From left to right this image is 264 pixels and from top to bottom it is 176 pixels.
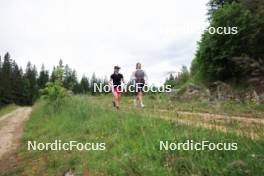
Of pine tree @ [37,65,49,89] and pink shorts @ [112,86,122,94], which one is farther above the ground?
pine tree @ [37,65,49,89]

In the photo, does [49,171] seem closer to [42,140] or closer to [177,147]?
[177,147]

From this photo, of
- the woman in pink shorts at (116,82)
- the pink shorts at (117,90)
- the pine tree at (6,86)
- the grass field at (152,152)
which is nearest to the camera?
the grass field at (152,152)

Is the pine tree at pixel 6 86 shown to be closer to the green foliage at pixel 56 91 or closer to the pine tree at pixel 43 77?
the pine tree at pixel 43 77

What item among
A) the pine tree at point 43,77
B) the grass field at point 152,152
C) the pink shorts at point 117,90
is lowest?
the grass field at point 152,152

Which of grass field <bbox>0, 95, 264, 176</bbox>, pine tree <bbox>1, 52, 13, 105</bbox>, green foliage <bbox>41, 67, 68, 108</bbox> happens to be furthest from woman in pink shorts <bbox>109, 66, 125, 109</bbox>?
pine tree <bbox>1, 52, 13, 105</bbox>

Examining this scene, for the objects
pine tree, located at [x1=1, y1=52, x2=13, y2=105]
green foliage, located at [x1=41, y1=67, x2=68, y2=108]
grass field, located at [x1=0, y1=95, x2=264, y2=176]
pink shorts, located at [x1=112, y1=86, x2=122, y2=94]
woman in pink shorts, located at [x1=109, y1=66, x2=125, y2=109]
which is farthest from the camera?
pine tree, located at [x1=1, y1=52, x2=13, y2=105]

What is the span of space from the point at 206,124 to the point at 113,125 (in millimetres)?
4022

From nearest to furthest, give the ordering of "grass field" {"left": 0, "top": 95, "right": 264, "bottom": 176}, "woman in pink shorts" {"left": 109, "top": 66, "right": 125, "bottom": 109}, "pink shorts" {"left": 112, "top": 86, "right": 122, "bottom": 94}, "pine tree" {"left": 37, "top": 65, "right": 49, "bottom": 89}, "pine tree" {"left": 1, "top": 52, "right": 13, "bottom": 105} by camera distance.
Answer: "grass field" {"left": 0, "top": 95, "right": 264, "bottom": 176}, "woman in pink shorts" {"left": 109, "top": 66, "right": 125, "bottom": 109}, "pink shorts" {"left": 112, "top": 86, "right": 122, "bottom": 94}, "pine tree" {"left": 1, "top": 52, "right": 13, "bottom": 105}, "pine tree" {"left": 37, "top": 65, "right": 49, "bottom": 89}

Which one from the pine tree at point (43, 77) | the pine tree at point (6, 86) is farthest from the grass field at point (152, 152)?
the pine tree at point (43, 77)

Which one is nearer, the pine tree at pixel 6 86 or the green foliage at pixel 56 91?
the green foliage at pixel 56 91

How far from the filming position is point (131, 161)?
19.2 ft

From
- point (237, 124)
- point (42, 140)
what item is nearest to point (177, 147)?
point (237, 124)

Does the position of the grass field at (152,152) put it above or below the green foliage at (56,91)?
below

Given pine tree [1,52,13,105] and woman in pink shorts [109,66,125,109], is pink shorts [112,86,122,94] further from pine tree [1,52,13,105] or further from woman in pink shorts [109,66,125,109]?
pine tree [1,52,13,105]
